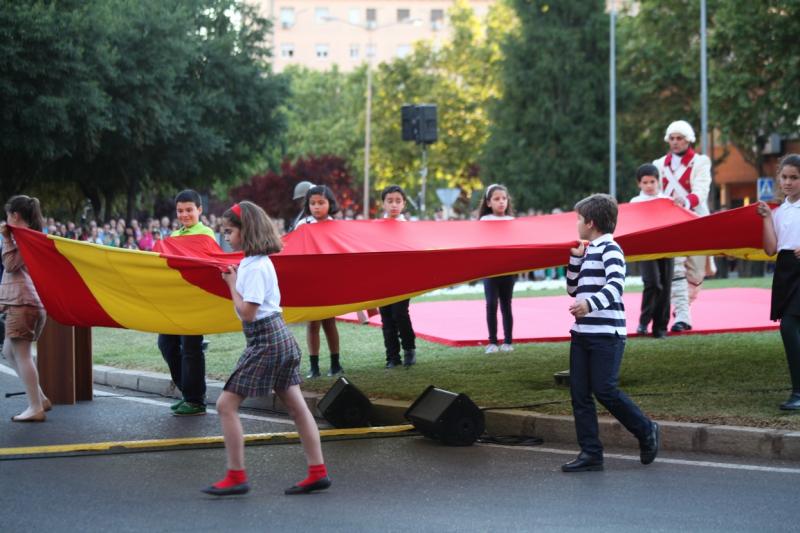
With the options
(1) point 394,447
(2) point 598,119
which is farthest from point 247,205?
(2) point 598,119

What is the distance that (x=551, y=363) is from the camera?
11938mm

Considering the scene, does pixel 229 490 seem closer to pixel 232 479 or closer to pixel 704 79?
pixel 232 479

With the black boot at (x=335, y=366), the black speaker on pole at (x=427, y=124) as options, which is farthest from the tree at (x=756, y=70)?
the black boot at (x=335, y=366)

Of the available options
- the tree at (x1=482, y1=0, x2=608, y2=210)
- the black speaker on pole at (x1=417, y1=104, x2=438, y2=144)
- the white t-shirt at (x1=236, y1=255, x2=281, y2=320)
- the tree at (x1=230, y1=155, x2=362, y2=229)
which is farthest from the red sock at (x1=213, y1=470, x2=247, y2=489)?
the tree at (x1=230, y1=155, x2=362, y2=229)

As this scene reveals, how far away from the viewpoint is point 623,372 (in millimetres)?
11180

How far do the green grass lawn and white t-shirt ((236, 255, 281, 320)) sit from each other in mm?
2839

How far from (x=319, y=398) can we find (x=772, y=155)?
46726 mm

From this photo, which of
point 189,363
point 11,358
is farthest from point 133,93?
point 189,363

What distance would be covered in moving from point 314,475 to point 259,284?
1.11m

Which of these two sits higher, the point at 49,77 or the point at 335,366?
the point at 49,77

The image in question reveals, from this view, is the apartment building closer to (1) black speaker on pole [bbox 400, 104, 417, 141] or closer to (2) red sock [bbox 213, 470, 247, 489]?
(1) black speaker on pole [bbox 400, 104, 417, 141]

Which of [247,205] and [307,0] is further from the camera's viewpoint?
[307,0]

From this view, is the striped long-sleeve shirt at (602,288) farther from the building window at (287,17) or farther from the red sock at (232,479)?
the building window at (287,17)

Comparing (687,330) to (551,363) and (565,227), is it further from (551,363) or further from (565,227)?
(565,227)
